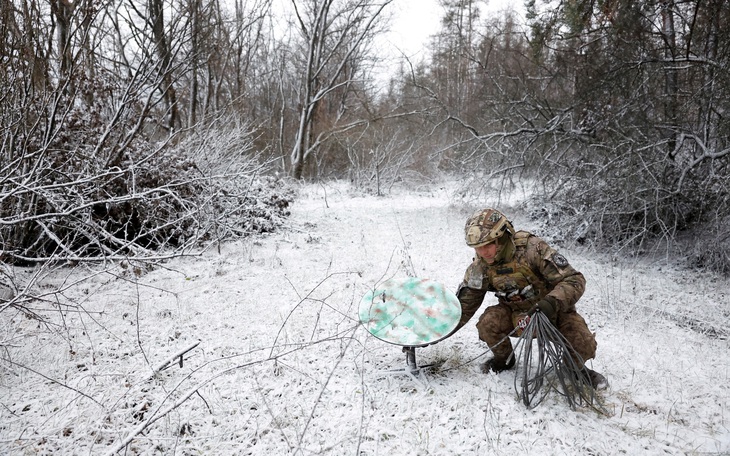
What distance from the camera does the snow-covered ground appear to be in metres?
2.09

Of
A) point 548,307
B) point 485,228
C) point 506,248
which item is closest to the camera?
point 548,307

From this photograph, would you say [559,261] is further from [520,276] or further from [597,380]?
[597,380]

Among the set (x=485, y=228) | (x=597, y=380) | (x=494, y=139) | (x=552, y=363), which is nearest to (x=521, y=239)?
(x=485, y=228)

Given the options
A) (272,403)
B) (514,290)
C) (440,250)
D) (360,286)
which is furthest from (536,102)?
(272,403)

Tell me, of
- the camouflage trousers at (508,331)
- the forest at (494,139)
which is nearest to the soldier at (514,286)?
the camouflage trousers at (508,331)

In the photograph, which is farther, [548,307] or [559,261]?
[559,261]

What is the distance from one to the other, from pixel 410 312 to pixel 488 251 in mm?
644

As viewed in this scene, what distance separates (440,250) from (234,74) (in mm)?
11320

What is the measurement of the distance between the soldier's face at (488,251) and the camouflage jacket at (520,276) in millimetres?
100

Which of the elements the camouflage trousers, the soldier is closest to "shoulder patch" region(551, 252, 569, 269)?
the soldier

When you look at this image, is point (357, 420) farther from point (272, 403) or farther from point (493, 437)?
point (493, 437)

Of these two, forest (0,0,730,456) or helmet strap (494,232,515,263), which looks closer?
forest (0,0,730,456)

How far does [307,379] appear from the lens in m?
2.69

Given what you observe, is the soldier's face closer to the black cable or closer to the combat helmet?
the combat helmet
